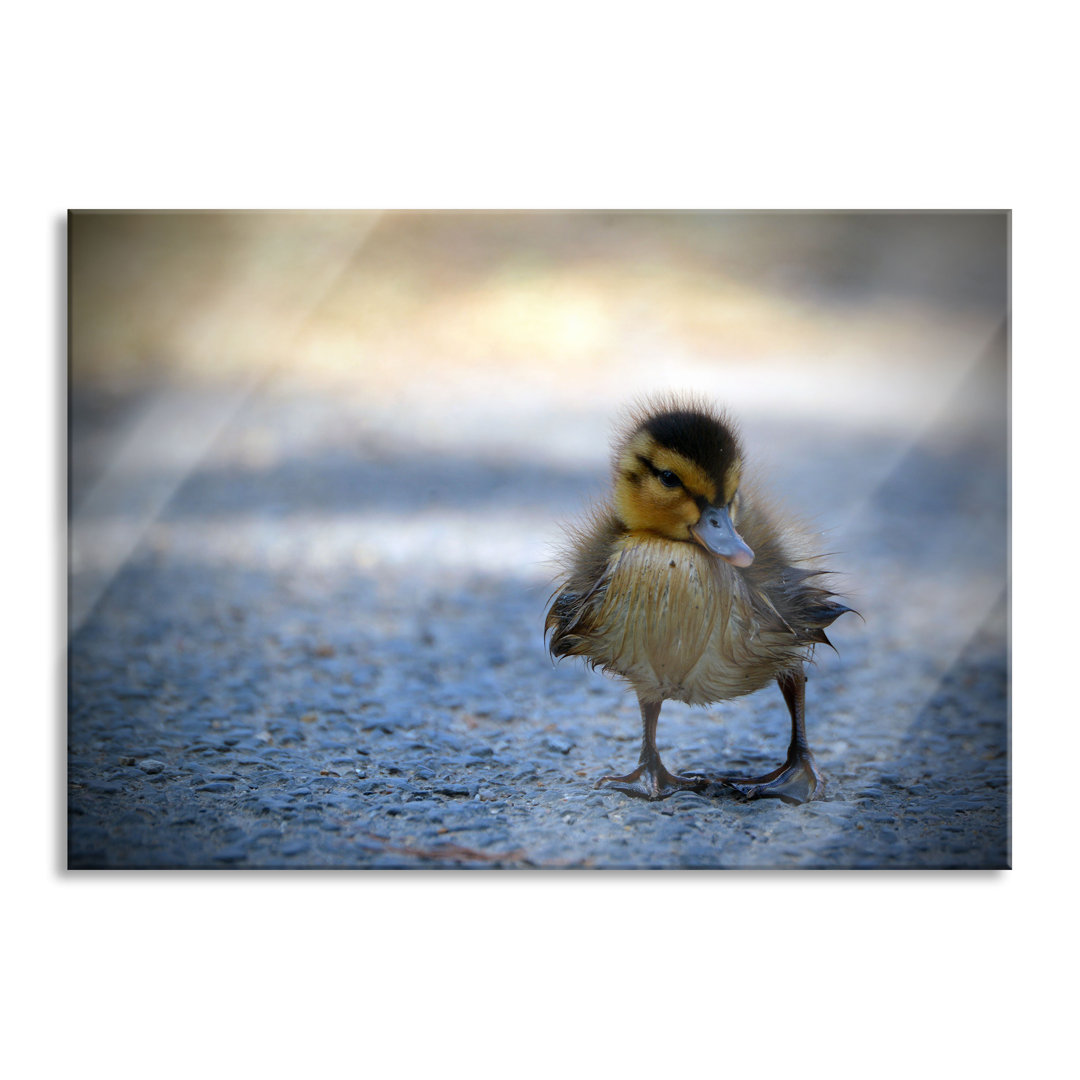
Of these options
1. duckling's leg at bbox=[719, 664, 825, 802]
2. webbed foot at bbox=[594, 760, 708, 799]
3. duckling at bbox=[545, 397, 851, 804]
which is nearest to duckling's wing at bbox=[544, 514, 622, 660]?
A: duckling at bbox=[545, 397, 851, 804]

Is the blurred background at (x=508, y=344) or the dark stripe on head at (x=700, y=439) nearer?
the dark stripe on head at (x=700, y=439)

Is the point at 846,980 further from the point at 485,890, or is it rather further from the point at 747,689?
the point at 485,890

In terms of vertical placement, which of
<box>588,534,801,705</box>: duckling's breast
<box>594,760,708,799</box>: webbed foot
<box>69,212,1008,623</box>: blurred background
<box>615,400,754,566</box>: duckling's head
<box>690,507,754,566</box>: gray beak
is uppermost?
<box>69,212,1008,623</box>: blurred background

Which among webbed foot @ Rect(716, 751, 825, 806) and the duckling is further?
webbed foot @ Rect(716, 751, 825, 806)

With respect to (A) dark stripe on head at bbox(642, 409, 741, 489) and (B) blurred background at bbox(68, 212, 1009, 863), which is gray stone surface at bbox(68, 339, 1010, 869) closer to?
(B) blurred background at bbox(68, 212, 1009, 863)

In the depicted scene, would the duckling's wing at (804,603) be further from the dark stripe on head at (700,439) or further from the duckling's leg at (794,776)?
the dark stripe on head at (700,439)

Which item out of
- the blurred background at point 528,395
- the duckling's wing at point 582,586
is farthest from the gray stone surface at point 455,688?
the duckling's wing at point 582,586
